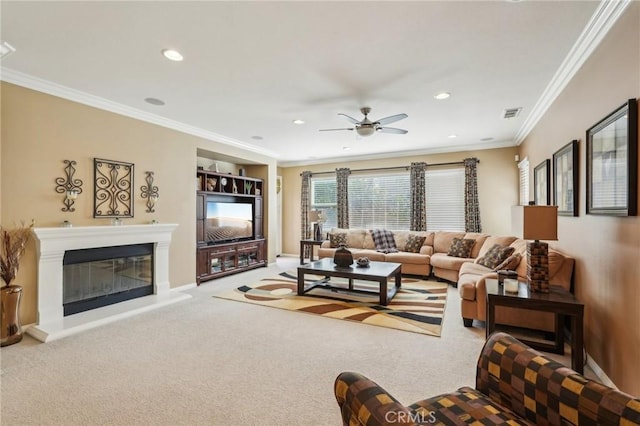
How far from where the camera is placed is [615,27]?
2.11m

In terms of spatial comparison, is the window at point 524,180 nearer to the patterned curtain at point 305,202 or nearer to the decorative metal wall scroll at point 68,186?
the patterned curtain at point 305,202

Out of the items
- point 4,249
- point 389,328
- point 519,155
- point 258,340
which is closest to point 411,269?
point 389,328

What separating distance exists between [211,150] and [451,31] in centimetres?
443

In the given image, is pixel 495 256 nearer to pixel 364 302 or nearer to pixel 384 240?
pixel 364 302

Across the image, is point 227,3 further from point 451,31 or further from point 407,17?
point 451,31

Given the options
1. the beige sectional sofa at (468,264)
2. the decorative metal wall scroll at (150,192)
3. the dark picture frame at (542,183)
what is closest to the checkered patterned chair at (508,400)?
the beige sectional sofa at (468,264)

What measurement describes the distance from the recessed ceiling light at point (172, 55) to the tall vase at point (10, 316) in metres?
2.80

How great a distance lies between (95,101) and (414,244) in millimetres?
5804

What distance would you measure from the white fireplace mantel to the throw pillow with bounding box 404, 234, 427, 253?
4.46 metres

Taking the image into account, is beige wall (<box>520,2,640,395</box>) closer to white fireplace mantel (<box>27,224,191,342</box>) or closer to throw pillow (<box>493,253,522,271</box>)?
throw pillow (<box>493,253,522,271</box>)

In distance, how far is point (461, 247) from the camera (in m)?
5.53

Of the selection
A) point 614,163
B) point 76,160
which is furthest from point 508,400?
point 76,160

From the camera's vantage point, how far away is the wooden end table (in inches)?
89.0

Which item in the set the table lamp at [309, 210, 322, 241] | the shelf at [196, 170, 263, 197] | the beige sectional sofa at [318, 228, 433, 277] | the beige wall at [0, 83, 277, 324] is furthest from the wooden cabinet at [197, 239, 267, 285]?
the beige sectional sofa at [318, 228, 433, 277]
